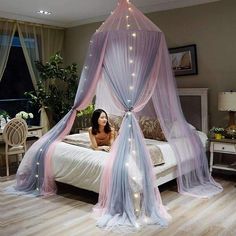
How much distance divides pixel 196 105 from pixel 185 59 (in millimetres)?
778

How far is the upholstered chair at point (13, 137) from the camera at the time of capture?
518 centimetres

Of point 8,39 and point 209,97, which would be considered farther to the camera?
point 8,39

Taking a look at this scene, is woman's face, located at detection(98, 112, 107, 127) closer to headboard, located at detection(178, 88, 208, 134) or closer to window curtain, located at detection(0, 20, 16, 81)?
headboard, located at detection(178, 88, 208, 134)

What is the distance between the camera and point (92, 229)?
330 centimetres

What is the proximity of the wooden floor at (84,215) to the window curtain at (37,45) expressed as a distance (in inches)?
115

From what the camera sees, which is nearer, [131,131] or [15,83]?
[131,131]

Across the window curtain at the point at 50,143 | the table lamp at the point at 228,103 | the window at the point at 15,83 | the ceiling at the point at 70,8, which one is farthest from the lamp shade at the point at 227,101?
the window at the point at 15,83

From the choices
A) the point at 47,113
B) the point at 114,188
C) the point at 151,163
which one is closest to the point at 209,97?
the point at 151,163

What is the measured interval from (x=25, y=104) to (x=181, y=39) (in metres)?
3.57

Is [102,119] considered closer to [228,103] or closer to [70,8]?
[228,103]

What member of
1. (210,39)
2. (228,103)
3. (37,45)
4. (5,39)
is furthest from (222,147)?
(5,39)

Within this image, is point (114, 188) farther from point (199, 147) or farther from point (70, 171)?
point (199, 147)

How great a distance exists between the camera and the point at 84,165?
398 cm

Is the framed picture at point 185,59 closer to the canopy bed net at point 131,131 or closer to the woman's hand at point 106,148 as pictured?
the canopy bed net at point 131,131
